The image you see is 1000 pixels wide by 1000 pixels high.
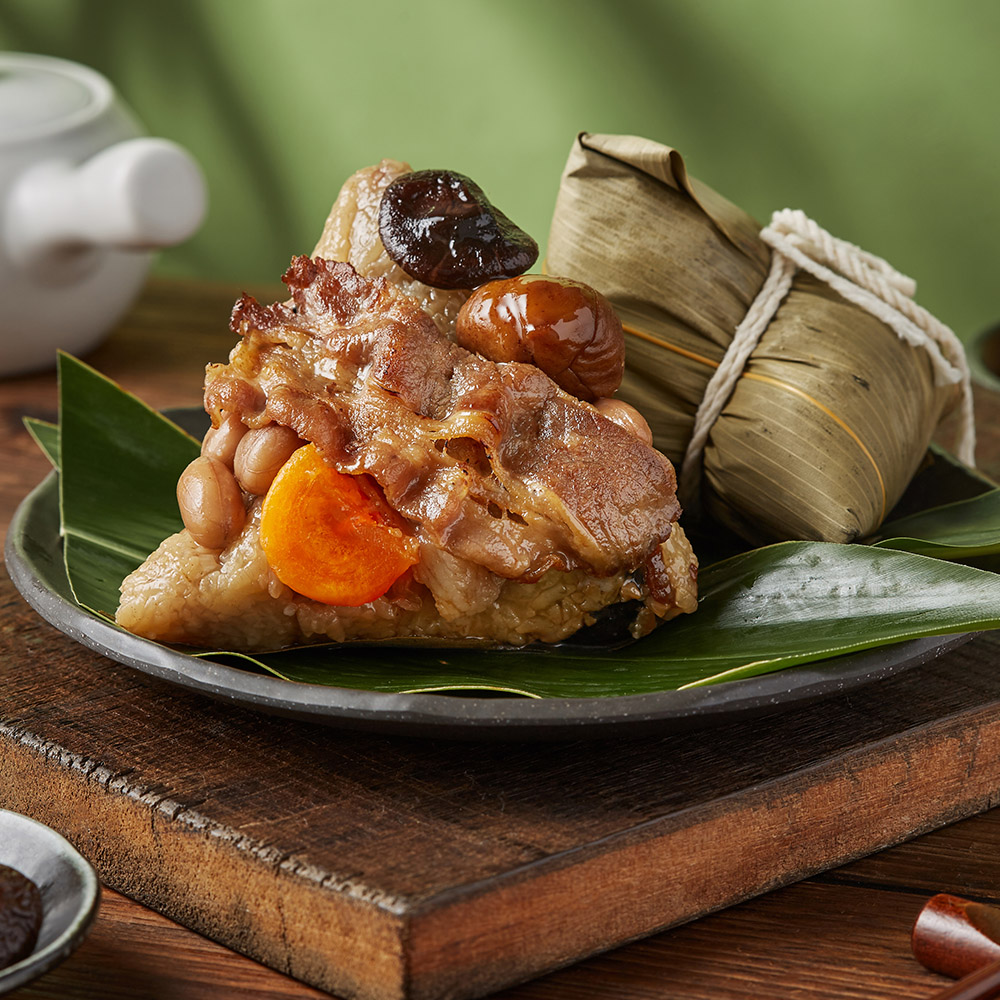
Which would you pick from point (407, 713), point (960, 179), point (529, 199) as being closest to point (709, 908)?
point (407, 713)

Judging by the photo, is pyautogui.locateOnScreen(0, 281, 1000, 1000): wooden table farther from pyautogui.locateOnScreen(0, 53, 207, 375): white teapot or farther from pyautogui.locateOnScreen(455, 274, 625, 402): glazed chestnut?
pyautogui.locateOnScreen(0, 53, 207, 375): white teapot

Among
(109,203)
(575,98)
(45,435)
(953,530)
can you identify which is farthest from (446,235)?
(575,98)

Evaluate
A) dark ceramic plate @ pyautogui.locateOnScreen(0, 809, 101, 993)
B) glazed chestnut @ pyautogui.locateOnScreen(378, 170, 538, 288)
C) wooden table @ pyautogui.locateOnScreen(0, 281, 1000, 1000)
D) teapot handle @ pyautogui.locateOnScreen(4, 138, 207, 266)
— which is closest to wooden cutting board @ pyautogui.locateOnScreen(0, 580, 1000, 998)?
wooden table @ pyautogui.locateOnScreen(0, 281, 1000, 1000)

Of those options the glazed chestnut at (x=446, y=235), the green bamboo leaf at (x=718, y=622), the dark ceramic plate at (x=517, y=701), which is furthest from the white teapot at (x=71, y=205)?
the dark ceramic plate at (x=517, y=701)

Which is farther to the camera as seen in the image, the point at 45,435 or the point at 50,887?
the point at 45,435

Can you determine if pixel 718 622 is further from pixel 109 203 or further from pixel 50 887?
pixel 109 203

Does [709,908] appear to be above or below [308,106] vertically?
below

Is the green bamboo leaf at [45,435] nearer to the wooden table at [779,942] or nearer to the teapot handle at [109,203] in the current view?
the wooden table at [779,942]

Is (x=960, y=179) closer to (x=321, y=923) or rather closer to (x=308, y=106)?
(x=308, y=106)
